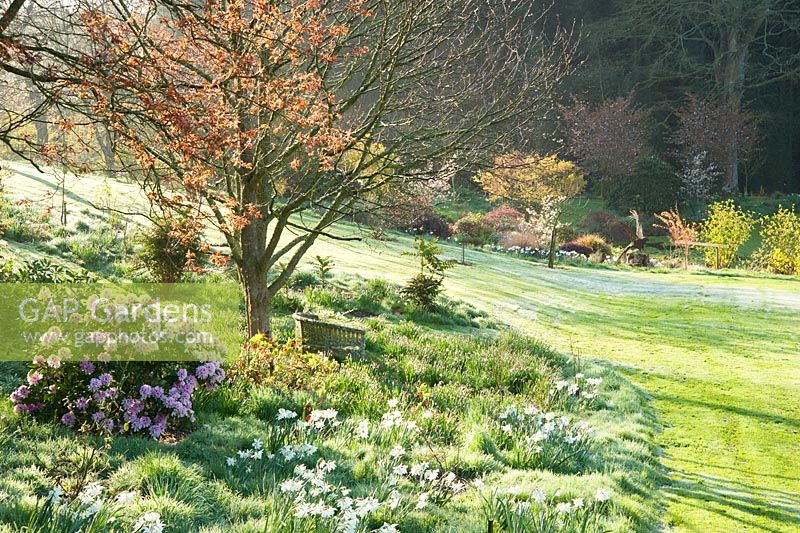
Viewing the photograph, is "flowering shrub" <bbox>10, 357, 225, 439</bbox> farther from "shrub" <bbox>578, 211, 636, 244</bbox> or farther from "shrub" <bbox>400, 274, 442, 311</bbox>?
"shrub" <bbox>578, 211, 636, 244</bbox>

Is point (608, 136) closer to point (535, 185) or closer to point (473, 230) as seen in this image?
point (535, 185)

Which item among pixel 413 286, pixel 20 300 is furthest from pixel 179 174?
pixel 413 286

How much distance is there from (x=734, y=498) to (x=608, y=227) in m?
A: 25.0

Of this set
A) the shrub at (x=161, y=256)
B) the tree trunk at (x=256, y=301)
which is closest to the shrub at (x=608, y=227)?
the shrub at (x=161, y=256)

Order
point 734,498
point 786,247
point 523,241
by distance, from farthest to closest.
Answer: point 523,241
point 786,247
point 734,498

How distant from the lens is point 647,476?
17.4 ft

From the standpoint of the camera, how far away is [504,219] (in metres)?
28.7

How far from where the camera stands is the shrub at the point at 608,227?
2842cm

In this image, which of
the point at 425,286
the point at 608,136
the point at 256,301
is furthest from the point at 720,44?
the point at 256,301

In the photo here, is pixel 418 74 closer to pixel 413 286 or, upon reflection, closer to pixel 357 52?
pixel 357 52

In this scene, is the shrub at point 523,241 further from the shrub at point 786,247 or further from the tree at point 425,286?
the tree at point 425,286

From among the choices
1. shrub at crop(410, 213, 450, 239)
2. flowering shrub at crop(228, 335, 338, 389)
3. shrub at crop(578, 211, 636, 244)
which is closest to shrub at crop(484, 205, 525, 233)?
shrub at crop(410, 213, 450, 239)

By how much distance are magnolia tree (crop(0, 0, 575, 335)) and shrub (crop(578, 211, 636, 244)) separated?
19749 mm

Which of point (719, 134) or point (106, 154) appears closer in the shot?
point (106, 154)
